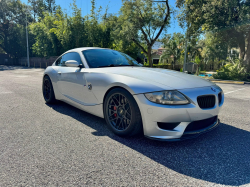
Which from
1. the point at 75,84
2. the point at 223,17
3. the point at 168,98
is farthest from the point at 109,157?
the point at 223,17

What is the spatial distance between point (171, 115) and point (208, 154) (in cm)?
68

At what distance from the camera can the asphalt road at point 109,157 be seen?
1867 millimetres

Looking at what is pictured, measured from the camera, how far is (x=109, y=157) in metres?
2.29

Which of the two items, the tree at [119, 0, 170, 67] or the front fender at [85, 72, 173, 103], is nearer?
the front fender at [85, 72, 173, 103]

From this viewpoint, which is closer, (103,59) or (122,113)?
(122,113)

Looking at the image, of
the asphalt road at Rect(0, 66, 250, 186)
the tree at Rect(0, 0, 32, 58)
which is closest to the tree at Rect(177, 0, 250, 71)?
the asphalt road at Rect(0, 66, 250, 186)

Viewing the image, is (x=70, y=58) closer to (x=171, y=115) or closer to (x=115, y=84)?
(x=115, y=84)

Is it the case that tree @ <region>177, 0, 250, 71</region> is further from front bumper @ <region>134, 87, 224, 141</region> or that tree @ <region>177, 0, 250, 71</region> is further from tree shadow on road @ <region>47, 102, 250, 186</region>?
front bumper @ <region>134, 87, 224, 141</region>

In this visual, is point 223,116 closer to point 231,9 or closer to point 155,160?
point 155,160

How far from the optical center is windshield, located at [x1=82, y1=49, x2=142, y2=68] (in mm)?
3594

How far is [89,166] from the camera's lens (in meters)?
2.08

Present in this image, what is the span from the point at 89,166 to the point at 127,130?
0.78 meters

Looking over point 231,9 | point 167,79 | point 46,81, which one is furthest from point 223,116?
point 231,9

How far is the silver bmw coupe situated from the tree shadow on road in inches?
7.7
